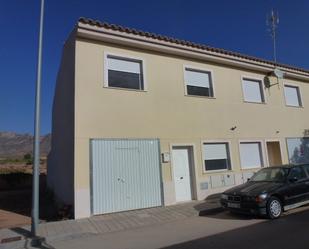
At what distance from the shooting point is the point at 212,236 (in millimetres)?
6816

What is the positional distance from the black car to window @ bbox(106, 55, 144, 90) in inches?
210

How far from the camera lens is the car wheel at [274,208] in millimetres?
8285

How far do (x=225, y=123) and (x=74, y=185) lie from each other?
7358 mm

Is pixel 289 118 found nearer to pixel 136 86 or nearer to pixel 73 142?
pixel 136 86

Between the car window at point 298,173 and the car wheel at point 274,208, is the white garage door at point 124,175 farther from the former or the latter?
the car window at point 298,173

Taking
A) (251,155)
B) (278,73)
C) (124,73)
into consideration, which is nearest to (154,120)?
(124,73)

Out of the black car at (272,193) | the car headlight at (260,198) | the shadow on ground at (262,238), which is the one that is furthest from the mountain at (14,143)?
the shadow on ground at (262,238)

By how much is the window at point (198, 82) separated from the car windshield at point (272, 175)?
14.9ft

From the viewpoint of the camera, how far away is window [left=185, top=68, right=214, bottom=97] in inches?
503

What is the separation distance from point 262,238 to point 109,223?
4367 mm

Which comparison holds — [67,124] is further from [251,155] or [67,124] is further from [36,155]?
[251,155]

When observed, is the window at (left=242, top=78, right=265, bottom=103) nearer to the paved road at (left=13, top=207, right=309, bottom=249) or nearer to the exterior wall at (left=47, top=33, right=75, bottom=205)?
the paved road at (left=13, top=207, right=309, bottom=249)

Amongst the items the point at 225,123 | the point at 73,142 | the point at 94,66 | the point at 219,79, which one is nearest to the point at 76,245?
the point at 73,142

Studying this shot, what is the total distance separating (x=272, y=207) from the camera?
8383 millimetres
